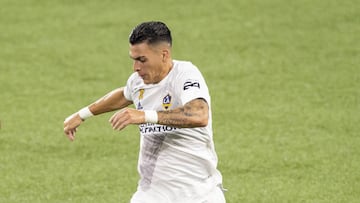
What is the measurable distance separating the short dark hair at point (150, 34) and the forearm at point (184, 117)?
1.94 feet

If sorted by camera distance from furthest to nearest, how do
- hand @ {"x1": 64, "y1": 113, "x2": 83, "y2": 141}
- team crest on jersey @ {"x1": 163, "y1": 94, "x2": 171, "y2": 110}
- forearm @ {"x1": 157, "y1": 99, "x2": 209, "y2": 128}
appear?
hand @ {"x1": 64, "y1": 113, "x2": 83, "y2": 141} < team crest on jersey @ {"x1": 163, "y1": 94, "x2": 171, "y2": 110} < forearm @ {"x1": 157, "y1": 99, "x2": 209, "y2": 128}

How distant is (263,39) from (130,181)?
6.43 metres

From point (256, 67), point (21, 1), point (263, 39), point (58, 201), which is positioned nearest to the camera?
point (58, 201)

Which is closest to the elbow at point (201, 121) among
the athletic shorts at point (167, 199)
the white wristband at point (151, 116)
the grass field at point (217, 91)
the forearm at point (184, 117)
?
the forearm at point (184, 117)

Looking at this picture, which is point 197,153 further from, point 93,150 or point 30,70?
point 30,70

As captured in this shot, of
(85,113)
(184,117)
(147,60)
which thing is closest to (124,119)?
(184,117)

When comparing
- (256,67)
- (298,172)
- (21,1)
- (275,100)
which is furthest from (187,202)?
(21,1)

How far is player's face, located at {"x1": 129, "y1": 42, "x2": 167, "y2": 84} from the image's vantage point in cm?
747

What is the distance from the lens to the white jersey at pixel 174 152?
7695 mm

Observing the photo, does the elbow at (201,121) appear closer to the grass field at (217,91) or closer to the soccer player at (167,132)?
the soccer player at (167,132)

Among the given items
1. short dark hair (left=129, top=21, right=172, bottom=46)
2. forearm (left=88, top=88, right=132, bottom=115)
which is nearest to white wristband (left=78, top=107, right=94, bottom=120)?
forearm (left=88, top=88, right=132, bottom=115)

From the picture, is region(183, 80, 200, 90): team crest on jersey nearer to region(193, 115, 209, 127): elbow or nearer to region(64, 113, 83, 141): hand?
region(193, 115, 209, 127): elbow

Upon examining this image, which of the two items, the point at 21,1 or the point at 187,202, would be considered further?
the point at 21,1

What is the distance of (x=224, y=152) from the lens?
12.7 metres
